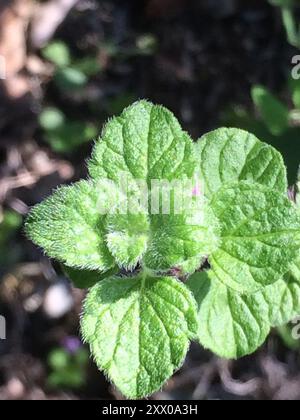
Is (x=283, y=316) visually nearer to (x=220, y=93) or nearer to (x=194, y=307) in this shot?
(x=194, y=307)

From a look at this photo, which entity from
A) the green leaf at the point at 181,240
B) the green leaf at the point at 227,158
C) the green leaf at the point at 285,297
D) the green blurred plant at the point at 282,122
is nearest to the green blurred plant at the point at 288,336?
the green blurred plant at the point at 282,122

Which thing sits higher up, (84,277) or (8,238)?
(84,277)

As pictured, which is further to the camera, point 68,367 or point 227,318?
point 68,367

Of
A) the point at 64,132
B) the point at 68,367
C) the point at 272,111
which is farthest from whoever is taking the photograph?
the point at 64,132

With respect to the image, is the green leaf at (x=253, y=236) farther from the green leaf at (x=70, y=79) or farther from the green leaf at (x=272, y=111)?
the green leaf at (x=70, y=79)

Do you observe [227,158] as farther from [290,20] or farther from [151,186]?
[290,20]

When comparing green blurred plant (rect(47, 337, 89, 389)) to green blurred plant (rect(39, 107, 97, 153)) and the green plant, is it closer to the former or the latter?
the green plant

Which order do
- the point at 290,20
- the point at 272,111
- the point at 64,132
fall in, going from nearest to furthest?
the point at 272,111 → the point at 290,20 → the point at 64,132

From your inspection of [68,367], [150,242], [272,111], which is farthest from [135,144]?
[68,367]
